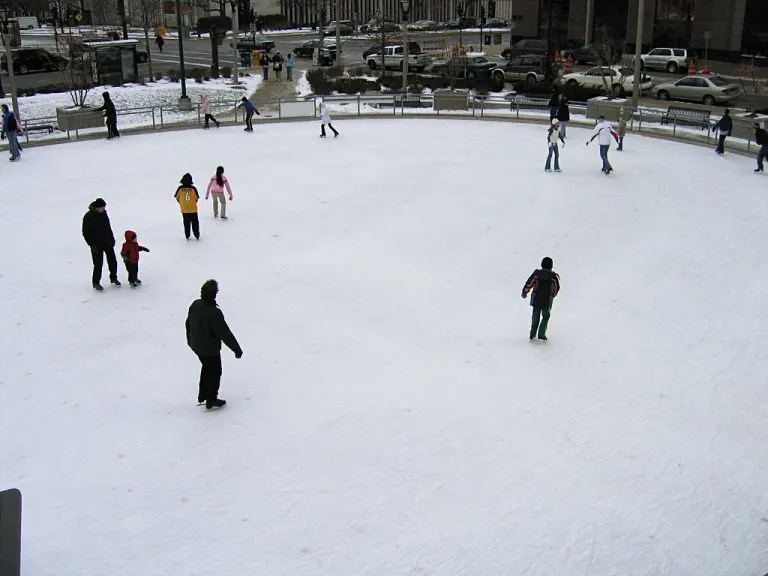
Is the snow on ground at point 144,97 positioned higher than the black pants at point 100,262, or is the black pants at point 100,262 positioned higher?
the snow on ground at point 144,97

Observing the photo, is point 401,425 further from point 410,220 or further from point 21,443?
point 410,220

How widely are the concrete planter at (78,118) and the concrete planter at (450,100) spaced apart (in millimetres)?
10676

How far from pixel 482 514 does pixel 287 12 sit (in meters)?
80.6

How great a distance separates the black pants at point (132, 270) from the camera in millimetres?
11711

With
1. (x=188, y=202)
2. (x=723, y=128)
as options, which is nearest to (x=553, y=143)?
(x=723, y=128)

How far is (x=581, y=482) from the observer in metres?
7.15

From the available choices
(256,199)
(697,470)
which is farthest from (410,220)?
(697,470)

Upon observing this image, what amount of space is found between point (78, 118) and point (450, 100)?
38.6ft

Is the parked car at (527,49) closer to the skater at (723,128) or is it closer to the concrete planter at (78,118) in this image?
the skater at (723,128)

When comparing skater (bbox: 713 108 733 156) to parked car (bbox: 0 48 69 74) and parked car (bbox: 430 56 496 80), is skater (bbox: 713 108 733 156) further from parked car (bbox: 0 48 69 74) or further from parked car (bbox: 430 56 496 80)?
parked car (bbox: 0 48 69 74)

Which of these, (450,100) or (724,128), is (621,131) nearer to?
(724,128)

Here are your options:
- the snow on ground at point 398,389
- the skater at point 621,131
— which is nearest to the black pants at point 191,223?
the snow on ground at point 398,389

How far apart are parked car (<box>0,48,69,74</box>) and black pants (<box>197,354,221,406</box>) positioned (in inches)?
1355

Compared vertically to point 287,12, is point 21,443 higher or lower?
lower
